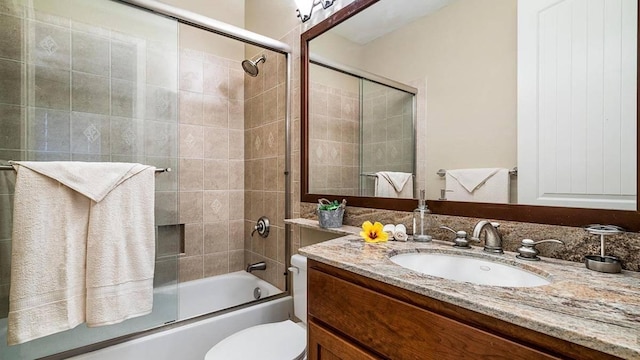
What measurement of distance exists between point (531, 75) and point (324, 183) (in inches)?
42.0

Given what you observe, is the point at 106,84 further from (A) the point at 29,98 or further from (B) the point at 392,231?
(B) the point at 392,231

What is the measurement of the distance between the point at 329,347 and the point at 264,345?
519 millimetres

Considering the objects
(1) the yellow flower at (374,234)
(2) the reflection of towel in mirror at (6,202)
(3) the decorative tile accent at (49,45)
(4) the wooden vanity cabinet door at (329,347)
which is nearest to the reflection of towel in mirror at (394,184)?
(1) the yellow flower at (374,234)

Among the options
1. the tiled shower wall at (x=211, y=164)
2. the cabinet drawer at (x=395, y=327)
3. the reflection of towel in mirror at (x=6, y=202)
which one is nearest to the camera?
the cabinet drawer at (x=395, y=327)

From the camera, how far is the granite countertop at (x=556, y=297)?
0.42 metres

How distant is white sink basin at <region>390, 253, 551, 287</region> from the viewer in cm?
76

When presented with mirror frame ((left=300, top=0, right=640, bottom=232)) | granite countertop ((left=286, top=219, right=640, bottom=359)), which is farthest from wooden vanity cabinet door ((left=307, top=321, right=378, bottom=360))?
mirror frame ((left=300, top=0, right=640, bottom=232))

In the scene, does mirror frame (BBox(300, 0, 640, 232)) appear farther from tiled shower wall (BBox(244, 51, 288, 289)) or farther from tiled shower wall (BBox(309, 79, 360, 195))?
tiled shower wall (BBox(244, 51, 288, 289))

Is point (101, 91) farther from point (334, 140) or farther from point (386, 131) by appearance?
point (386, 131)

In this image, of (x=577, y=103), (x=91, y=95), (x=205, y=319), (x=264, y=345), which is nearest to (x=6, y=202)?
(x=91, y=95)

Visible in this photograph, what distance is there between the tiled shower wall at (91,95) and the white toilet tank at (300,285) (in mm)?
627

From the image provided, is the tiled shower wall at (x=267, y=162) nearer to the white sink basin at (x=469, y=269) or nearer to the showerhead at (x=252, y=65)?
the showerhead at (x=252, y=65)

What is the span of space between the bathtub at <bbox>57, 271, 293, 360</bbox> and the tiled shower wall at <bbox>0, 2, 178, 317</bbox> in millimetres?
297

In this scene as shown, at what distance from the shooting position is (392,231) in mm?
1094
